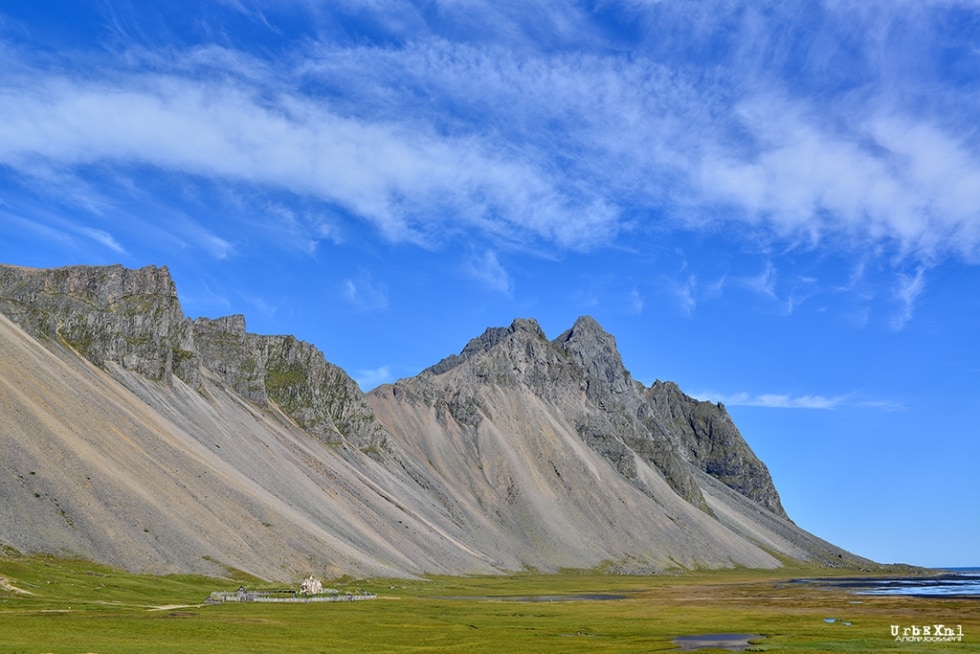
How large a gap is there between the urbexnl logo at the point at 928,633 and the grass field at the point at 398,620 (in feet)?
3.87

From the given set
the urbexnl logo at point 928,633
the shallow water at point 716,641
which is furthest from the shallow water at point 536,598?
the urbexnl logo at point 928,633

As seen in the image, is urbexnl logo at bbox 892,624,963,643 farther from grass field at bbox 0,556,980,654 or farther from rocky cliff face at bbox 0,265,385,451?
rocky cliff face at bbox 0,265,385,451

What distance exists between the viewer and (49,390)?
128m

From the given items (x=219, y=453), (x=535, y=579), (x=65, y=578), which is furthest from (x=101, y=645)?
(x=535, y=579)

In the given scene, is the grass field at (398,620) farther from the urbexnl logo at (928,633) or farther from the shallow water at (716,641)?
the shallow water at (716,641)

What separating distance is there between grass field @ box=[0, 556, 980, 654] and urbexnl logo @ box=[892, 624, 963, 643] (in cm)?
118

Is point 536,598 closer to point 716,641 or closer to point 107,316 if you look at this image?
point 716,641

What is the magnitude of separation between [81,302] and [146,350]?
18537mm

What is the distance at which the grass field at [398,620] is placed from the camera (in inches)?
2331

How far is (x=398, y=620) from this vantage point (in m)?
81.5

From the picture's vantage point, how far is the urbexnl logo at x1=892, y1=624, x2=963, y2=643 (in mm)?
67812

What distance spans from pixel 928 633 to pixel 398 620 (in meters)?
50.0

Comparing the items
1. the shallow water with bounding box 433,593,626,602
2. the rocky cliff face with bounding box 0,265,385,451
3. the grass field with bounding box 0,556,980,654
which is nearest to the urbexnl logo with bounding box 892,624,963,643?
the grass field with bounding box 0,556,980,654

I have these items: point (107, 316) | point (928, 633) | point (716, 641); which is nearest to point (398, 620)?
point (716, 641)
